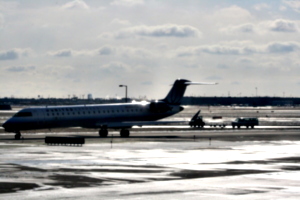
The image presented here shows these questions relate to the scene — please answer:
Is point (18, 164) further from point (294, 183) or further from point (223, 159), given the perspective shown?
point (294, 183)

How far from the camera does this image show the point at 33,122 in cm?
6688

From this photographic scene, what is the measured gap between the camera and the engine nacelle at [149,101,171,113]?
76188 millimetres

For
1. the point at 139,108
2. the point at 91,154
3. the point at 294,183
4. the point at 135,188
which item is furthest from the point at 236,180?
the point at 139,108

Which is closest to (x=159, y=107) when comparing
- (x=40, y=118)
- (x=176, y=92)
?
(x=176, y=92)

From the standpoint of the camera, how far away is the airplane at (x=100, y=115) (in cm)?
6694

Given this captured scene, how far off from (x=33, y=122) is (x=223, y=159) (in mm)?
29686

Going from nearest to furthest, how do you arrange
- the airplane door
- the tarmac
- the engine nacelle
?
the tarmac < the airplane door < the engine nacelle

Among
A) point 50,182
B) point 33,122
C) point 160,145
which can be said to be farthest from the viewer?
point 33,122

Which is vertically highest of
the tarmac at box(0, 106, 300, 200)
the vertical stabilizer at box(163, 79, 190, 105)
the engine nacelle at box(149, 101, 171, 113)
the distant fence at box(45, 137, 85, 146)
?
the vertical stabilizer at box(163, 79, 190, 105)

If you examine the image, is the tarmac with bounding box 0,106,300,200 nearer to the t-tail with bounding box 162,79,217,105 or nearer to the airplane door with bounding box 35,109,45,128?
the airplane door with bounding box 35,109,45,128

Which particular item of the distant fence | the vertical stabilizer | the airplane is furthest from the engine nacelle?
the distant fence

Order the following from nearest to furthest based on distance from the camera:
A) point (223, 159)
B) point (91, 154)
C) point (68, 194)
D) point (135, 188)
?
1. point (68, 194)
2. point (135, 188)
3. point (223, 159)
4. point (91, 154)

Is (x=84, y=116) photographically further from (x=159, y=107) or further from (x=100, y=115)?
(x=159, y=107)

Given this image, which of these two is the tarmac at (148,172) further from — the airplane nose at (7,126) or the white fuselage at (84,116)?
the white fuselage at (84,116)
